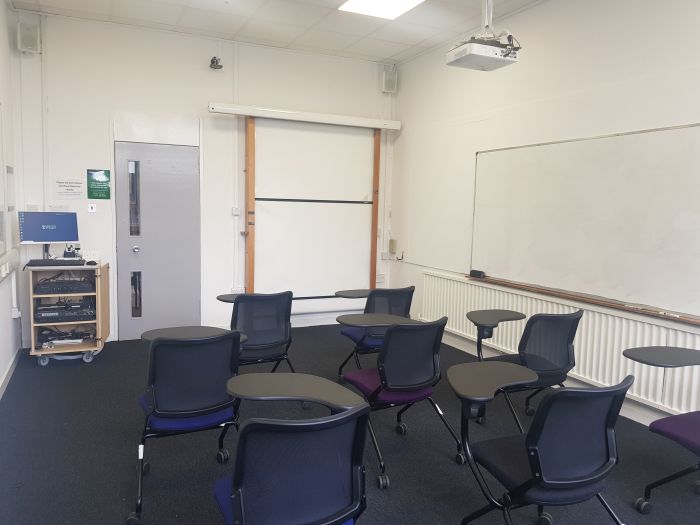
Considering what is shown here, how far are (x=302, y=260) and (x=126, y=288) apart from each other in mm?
1999

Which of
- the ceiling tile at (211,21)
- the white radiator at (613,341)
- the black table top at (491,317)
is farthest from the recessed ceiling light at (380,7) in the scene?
the black table top at (491,317)

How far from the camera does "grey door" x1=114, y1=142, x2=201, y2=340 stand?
5449 millimetres

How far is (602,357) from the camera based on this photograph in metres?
3.81

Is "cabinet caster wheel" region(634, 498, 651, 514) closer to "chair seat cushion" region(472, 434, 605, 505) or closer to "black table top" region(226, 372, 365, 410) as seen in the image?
"chair seat cushion" region(472, 434, 605, 505)

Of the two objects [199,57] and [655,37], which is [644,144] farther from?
[199,57]

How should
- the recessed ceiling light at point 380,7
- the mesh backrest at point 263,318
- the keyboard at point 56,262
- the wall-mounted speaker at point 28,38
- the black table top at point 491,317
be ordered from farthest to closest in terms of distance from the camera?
the wall-mounted speaker at point 28,38 → the keyboard at point 56,262 → the recessed ceiling light at point 380,7 → the mesh backrest at point 263,318 → the black table top at point 491,317

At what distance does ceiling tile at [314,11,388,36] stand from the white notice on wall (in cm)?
291

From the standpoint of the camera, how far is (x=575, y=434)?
1975mm

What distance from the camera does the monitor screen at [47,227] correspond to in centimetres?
467

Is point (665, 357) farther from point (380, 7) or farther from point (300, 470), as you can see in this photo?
point (380, 7)

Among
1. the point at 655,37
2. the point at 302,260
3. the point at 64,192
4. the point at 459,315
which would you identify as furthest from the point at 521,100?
the point at 64,192

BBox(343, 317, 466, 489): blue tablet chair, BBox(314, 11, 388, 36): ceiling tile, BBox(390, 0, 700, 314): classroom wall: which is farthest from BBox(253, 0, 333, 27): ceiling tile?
BBox(343, 317, 466, 489): blue tablet chair

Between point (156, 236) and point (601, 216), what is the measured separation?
433 centimetres

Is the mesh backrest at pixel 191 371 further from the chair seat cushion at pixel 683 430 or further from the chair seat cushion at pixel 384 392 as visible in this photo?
the chair seat cushion at pixel 683 430
